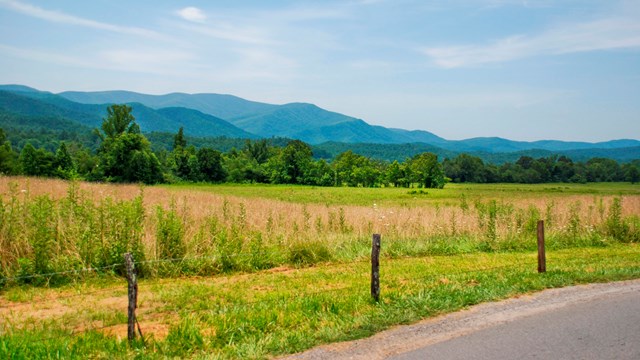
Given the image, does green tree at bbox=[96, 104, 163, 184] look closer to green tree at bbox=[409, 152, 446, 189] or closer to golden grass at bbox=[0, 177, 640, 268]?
golden grass at bbox=[0, 177, 640, 268]

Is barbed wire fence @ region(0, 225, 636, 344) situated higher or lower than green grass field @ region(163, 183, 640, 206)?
higher

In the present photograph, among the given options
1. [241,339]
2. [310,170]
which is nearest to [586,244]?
[241,339]

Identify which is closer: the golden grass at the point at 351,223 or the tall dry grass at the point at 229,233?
the tall dry grass at the point at 229,233

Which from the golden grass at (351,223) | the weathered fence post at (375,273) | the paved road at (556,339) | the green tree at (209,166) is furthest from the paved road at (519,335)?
the green tree at (209,166)

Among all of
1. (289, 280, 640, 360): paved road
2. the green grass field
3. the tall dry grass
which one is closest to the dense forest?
the green grass field

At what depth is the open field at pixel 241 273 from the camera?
317 inches

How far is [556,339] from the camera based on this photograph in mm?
7695

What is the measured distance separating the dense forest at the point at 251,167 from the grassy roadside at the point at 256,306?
67904mm

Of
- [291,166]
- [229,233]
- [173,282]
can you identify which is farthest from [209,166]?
[173,282]

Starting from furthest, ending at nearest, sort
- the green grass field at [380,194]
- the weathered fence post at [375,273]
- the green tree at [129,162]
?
1. the green tree at [129,162]
2. the green grass field at [380,194]
3. the weathered fence post at [375,273]

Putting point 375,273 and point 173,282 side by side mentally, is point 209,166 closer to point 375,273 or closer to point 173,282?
point 173,282

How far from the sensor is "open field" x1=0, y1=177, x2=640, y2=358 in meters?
8.06

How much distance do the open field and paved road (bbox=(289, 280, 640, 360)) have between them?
501 mm

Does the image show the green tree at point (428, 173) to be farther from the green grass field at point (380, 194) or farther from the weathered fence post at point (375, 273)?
the weathered fence post at point (375, 273)
